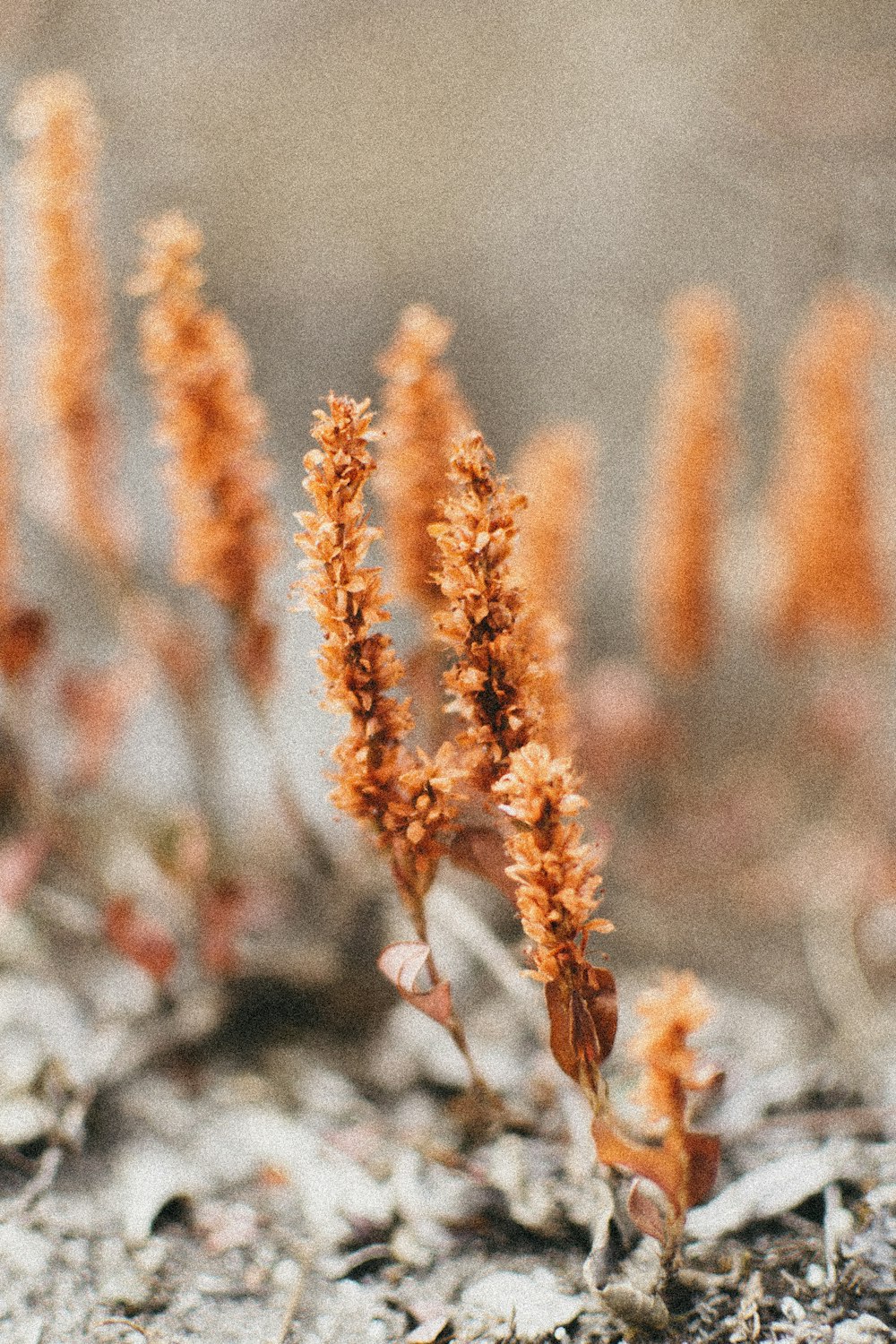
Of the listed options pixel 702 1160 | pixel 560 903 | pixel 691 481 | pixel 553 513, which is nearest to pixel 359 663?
pixel 560 903

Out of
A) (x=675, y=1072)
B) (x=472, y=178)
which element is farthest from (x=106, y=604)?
(x=675, y=1072)

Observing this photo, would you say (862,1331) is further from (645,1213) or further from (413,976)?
(413,976)

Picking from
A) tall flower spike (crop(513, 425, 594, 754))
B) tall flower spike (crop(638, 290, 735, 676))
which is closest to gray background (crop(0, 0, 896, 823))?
tall flower spike (crop(638, 290, 735, 676))

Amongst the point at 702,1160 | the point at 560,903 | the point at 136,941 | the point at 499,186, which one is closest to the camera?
the point at 560,903

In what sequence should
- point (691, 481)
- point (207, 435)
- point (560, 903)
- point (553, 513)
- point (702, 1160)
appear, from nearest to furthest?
point (560, 903) < point (702, 1160) < point (207, 435) < point (553, 513) < point (691, 481)

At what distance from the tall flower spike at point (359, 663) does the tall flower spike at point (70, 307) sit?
0.95 metres

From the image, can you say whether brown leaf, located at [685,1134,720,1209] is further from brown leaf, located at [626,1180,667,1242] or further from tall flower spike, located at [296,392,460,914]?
tall flower spike, located at [296,392,460,914]

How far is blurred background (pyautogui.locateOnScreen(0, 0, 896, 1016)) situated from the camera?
10.3ft

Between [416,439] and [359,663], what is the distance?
51 centimetres

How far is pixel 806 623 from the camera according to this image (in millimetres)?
2781

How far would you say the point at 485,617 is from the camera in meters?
1.10

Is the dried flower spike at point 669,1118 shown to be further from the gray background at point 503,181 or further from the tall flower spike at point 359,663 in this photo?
the gray background at point 503,181

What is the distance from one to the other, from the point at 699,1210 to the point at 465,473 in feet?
3.37

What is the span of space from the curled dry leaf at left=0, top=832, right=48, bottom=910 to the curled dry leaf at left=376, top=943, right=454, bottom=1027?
2.77 feet
